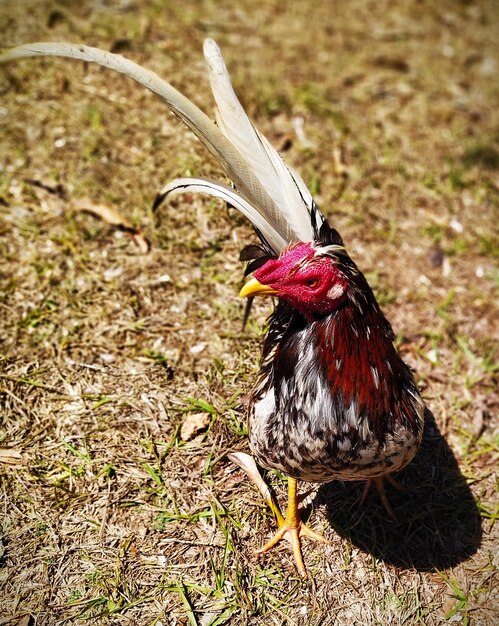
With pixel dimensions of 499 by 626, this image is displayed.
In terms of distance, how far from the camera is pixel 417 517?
319cm

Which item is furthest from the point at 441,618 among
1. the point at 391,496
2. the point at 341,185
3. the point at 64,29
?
the point at 64,29

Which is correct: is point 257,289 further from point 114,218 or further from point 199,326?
point 114,218

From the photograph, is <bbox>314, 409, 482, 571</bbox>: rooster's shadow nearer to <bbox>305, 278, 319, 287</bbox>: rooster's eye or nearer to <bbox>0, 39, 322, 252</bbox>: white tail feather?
<bbox>305, 278, 319, 287</bbox>: rooster's eye

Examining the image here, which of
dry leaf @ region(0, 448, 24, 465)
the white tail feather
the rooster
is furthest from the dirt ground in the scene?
the white tail feather

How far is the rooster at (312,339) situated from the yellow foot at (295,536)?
495mm

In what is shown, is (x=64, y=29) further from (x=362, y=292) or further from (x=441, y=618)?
(x=441, y=618)

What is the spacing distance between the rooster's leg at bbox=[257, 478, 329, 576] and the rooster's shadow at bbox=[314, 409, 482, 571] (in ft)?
0.52

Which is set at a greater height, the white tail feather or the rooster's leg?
the white tail feather

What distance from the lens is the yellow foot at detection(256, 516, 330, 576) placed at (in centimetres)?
289

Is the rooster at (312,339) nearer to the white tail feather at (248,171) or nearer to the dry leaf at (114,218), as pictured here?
the white tail feather at (248,171)

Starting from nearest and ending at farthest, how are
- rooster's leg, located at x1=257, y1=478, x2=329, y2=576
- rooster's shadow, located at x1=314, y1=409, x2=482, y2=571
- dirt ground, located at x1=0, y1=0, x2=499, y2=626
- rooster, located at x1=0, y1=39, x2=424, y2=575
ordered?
rooster, located at x1=0, y1=39, x2=424, y2=575 < dirt ground, located at x1=0, y1=0, x2=499, y2=626 < rooster's leg, located at x1=257, y1=478, x2=329, y2=576 < rooster's shadow, located at x1=314, y1=409, x2=482, y2=571

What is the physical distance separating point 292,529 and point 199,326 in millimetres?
1328

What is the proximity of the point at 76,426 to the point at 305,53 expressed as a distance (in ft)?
14.9

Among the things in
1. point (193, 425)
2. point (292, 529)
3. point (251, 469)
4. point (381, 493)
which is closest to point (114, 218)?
point (193, 425)
